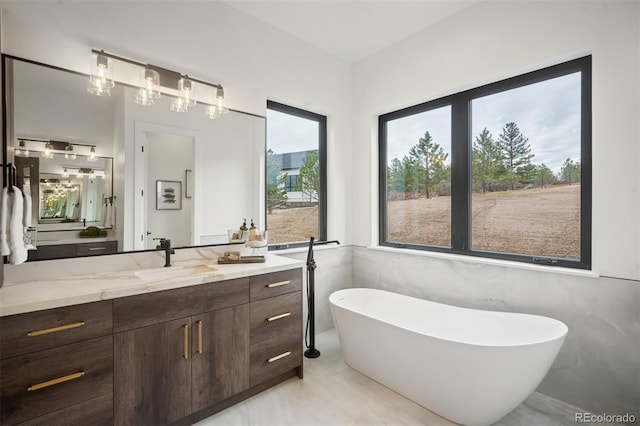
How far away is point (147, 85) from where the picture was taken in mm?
1968

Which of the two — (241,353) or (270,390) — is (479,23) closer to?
(241,353)

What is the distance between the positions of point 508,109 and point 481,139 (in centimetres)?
29

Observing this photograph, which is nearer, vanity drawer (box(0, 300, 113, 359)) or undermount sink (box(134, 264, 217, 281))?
vanity drawer (box(0, 300, 113, 359))

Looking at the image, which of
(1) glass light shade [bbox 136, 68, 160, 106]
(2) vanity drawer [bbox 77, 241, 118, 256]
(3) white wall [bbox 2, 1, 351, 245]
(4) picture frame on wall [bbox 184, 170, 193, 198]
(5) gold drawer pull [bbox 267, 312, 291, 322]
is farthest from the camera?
(4) picture frame on wall [bbox 184, 170, 193, 198]

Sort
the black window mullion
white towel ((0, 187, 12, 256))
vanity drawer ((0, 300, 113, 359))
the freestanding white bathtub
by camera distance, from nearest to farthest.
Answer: vanity drawer ((0, 300, 113, 359)), white towel ((0, 187, 12, 256)), the freestanding white bathtub, the black window mullion

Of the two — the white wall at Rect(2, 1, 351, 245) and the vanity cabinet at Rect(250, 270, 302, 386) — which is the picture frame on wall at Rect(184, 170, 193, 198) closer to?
the white wall at Rect(2, 1, 351, 245)

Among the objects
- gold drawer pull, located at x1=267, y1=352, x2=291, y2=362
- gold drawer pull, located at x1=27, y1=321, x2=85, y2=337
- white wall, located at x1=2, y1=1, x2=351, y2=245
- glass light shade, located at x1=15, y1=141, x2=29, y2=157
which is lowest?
gold drawer pull, located at x1=267, y1=352, x2=291, y2=362

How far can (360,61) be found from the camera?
330 centimetres

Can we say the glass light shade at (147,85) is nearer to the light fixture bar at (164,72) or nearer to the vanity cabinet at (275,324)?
the light fixture bar at (164,72)

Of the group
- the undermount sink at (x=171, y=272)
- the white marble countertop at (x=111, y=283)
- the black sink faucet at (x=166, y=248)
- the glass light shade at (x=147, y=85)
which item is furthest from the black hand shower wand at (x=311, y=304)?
the glass light shade at (x=147, y=85)

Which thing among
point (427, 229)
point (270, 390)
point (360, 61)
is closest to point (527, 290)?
point (427, 229)

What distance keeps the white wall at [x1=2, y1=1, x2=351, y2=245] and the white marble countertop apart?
1258mm

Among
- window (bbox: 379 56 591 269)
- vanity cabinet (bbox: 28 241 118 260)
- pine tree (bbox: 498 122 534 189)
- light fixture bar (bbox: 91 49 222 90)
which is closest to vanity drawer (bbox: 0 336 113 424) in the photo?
vanity cabinet (bbox: 28 241 118 260)

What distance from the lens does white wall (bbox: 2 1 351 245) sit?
1.66 m
